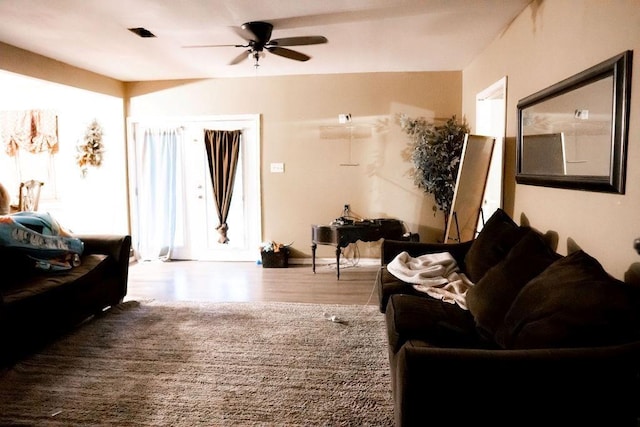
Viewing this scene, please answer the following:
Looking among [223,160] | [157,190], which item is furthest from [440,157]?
[157,190]

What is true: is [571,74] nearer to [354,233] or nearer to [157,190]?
[354,233]

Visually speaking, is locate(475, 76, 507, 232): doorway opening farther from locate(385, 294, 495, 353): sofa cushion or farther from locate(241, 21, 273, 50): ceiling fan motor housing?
locate(241, 21, 273, 50): ceiling fan motor housing

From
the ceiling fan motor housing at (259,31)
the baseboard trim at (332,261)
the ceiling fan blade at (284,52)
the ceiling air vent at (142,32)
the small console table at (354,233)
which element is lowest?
the baseboard trim at (332,261)

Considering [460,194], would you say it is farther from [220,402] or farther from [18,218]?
[18,218]

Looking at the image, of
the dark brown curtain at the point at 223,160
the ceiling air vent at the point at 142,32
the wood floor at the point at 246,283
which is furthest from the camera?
the dark brown curtain at the point at 223,160

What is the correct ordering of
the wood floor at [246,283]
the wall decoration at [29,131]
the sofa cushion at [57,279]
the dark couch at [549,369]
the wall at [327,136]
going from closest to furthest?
the dark couch at [549,369], the sofa cushion at [57,279], the wood floor at [246,283], the wall at [327,136], the wall decoration at [29,131]

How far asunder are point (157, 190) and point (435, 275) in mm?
4409

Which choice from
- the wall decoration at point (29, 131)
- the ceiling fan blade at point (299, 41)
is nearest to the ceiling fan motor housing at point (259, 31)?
the ceiling fan blade at point (299, 41)

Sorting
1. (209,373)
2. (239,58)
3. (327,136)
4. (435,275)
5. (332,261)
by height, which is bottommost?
(209,373)

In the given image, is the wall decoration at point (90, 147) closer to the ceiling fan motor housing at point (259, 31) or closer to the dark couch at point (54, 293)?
the dark couch at point (54, 293)

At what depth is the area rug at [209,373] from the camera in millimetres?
2156

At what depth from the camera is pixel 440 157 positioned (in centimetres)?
486

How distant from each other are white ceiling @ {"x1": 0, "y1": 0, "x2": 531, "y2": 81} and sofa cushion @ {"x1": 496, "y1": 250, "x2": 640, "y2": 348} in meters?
2.24

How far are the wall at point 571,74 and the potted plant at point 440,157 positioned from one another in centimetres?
109
